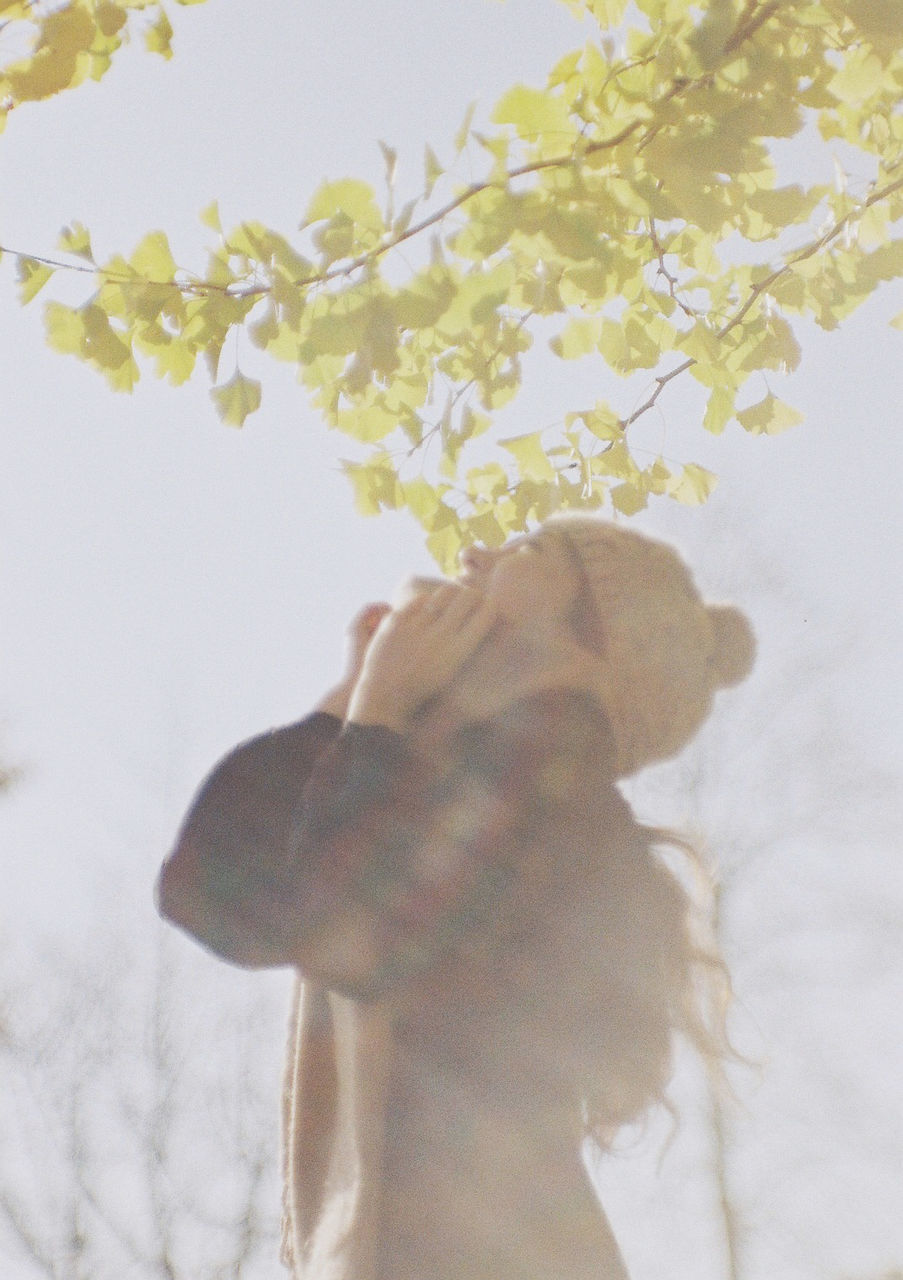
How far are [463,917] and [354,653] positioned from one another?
0.22m

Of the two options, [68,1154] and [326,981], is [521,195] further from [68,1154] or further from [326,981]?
[68,1154]

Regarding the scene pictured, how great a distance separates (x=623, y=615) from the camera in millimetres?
859

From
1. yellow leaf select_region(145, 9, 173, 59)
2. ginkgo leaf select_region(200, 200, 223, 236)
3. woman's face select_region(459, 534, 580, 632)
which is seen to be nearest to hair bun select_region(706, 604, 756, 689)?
woman's face select_region(459, 534, 580, 632)

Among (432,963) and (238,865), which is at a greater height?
(238,865)

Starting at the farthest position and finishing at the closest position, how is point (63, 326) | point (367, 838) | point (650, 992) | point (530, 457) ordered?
point (530, 457) < point (63, 326) < point (650, 992) < point (367, 838)

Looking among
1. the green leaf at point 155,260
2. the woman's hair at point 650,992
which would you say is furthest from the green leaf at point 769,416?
the green leaf at point 155,260

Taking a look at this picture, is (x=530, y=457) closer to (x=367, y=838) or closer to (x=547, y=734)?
(x=547, y=734)

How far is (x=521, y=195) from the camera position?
80 cm

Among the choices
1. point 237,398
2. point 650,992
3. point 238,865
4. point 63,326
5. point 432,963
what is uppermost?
point 63,326

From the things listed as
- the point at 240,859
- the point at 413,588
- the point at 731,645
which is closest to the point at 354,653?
the point at 413,588

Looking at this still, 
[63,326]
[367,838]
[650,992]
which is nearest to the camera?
[367,838]

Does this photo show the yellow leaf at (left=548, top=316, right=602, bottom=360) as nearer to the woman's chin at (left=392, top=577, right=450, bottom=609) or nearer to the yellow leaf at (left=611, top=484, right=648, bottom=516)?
the yellow leaf at (left=611, top=484, right=648, bottom=516)

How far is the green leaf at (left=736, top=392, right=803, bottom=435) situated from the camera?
117 cm

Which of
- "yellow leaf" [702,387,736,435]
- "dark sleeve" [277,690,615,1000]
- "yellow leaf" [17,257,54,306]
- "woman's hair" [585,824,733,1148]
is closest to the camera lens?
"dark sleeve" [277,690,615,1000]
